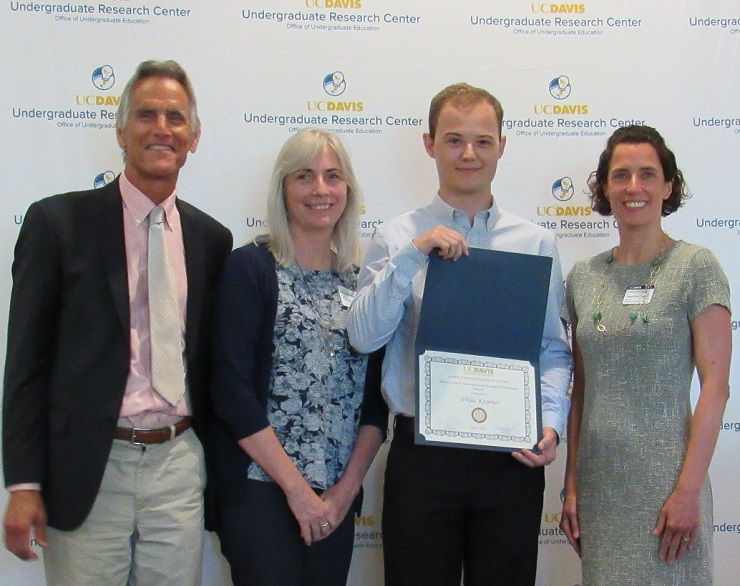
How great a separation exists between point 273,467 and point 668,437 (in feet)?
3.21

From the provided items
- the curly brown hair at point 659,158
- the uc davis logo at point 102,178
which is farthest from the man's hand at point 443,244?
the uc davis logo at point 102,178

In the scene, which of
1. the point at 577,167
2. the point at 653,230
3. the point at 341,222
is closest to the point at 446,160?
the point at 341,222

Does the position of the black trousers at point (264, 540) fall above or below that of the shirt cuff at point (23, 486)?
below

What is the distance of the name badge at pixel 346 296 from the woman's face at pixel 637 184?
2.51 ft

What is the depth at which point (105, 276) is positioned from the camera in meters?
1.60

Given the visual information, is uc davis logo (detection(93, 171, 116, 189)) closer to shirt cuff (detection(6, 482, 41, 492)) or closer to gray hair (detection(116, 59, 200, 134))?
gray hair (detection(116, 59, 200, 134))

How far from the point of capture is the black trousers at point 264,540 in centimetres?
161

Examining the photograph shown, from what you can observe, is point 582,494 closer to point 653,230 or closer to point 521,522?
point 521,522

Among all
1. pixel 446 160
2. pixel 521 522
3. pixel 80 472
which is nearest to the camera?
pixel 80 472

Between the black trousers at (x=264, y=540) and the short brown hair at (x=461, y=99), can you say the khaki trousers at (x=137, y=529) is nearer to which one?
the black trousers at (x=264, y=540)

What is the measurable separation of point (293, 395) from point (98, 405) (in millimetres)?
461

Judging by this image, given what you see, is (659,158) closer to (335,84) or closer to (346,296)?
(346,296)

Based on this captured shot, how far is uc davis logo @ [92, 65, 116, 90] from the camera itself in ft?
7.65

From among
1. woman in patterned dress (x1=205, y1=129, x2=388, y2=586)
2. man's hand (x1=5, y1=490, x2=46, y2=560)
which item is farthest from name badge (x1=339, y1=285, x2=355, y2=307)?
man's hand (x1=5, y1=490, x2=46, y2=560)
